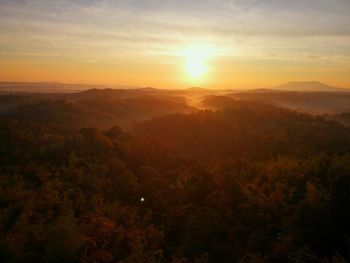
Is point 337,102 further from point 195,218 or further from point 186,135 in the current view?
point 195,218

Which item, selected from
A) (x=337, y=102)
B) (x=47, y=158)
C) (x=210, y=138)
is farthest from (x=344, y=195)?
(x=337, y=102)

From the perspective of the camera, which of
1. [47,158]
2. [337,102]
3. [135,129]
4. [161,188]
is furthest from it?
[337,102]

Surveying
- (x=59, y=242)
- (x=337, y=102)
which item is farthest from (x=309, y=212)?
(x=337, y=102)

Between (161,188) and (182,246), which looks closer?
(182,246)

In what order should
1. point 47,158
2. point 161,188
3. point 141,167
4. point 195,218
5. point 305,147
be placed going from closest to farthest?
point 195,218
point 161,188
point 47,158
point 141,167
point 305,147

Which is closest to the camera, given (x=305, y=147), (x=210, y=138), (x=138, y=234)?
(x=138, y=234)

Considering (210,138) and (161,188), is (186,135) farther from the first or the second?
(161,188)

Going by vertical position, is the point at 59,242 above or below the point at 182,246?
above

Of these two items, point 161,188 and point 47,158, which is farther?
point 47,158

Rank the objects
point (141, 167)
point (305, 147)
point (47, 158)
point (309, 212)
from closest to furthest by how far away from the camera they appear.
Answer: point (309, 212) < point (47, 158) < point (141, 167) < point (305, 147)
